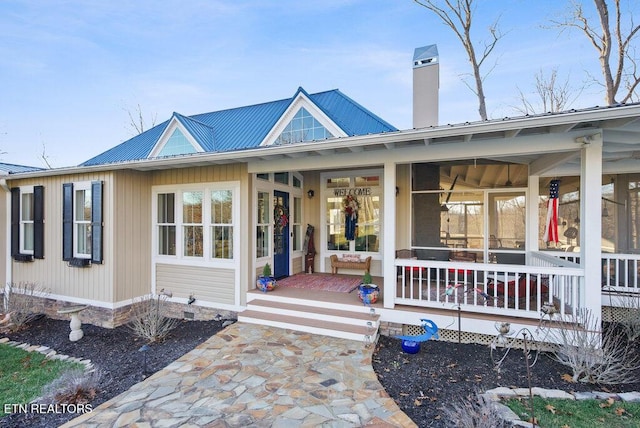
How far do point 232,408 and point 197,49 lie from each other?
11.1 metres

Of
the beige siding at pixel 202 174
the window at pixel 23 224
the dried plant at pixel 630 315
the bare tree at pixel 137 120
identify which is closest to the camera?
the dried plant at pixel 630 315

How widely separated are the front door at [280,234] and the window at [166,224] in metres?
2.12

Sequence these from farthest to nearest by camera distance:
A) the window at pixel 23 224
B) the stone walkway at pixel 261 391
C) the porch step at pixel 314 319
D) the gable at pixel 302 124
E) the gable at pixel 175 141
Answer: the gable at pixel 175 141 < the gable at pixel 302 124 < the window at pixel 23 224 < the porch step at pixel 314 319 < the stone walkway at pixel 261 391

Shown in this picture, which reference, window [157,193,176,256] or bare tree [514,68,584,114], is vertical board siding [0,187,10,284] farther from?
bare tree [514,68,584,114]

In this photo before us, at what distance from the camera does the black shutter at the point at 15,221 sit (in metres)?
7.21

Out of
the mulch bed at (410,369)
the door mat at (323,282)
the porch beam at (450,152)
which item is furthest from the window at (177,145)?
the mulch bed at (410,369)

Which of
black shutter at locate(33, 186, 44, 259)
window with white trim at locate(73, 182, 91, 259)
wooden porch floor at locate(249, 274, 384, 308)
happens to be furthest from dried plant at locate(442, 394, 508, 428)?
black shutter at locate(33, 186, 44, 259)

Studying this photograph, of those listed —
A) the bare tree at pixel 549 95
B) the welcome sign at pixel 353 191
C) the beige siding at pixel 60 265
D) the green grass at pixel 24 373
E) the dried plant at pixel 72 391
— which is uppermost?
the bare tree at pixel 549 95

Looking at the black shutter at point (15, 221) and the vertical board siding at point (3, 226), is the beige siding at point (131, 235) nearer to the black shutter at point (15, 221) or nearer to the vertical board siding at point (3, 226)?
the black shutter at point (15, 221)

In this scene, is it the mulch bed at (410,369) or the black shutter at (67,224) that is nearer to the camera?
the mulch bed at (410,369)

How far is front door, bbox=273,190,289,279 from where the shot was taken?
22.2 feet

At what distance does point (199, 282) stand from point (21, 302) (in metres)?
3.78

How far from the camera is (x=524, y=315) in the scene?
14.0 ft

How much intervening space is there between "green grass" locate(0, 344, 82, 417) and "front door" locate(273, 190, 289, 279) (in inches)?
146
